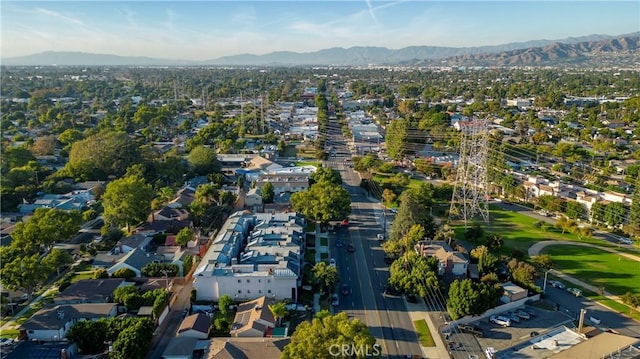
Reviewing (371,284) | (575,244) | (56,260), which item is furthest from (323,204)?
(575,244)

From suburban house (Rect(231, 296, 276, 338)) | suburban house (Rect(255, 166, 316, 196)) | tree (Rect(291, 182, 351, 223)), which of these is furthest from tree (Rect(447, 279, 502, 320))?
suburban house (Rect(255, 166, 316, 196))

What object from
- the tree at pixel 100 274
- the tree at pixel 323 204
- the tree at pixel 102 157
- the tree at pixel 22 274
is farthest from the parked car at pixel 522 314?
the tree at pixel 102 157

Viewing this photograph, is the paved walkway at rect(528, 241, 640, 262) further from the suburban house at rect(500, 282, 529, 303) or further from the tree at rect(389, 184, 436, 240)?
the tree at rect(389, 184, 436, 240)

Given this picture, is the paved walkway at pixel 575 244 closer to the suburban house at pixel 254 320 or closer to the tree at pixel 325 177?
the tree at pixel 325 177

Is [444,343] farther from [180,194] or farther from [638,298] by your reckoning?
[180,194]

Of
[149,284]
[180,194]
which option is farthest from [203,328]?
[180,194]

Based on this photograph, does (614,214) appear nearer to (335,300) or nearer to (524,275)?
(524,275)
